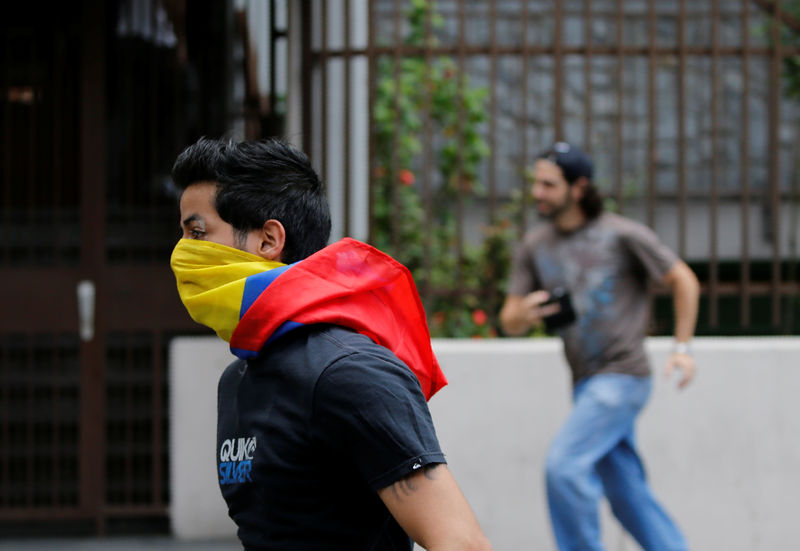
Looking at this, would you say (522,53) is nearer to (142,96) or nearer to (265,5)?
(265,5)

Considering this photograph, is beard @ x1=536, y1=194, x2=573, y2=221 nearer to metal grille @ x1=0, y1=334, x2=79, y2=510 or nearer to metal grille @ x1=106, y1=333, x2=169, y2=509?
metal grille @ x1=106, y1=333, x2=169, y2=509

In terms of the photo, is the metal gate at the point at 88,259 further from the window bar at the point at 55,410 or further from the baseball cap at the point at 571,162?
the baseball cap at the point at 571,162

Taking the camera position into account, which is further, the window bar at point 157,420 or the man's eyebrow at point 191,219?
the window bar at point 157,420

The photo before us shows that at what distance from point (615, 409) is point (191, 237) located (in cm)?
275

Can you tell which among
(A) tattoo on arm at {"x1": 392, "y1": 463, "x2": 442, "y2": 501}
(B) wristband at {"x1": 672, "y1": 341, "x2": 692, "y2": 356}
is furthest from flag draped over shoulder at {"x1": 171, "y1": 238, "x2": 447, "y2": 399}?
(B) wristband at {"x1": 672, "y1": 341, "x2": 692, "y2": 356}

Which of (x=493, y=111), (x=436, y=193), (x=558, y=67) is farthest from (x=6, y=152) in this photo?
(x=558, y=67)

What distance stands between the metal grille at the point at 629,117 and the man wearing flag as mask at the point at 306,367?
11.6 ft

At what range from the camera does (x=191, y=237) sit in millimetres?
1717

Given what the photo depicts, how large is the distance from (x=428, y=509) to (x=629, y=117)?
8392 mm

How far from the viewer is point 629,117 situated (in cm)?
937

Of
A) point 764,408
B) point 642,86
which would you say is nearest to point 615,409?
point 764,408

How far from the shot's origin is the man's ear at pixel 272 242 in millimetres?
1688

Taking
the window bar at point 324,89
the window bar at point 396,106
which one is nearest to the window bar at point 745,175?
the window bar at point 396,106

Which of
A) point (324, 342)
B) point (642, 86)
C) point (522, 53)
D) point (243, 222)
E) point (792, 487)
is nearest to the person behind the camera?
point (324, 342)
